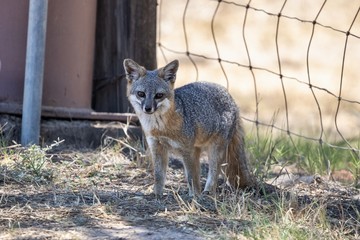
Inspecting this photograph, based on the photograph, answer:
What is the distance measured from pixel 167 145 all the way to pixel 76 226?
51.3 inches

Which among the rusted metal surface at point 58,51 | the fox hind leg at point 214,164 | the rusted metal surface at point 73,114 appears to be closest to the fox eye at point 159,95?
the fox hind leg at point 214,164

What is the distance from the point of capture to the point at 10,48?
20.0ft

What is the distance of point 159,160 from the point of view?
5383 mm

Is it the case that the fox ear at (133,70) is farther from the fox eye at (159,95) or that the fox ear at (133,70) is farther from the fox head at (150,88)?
the fox eye at (159,95)

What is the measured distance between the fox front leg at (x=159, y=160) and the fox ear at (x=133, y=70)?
0.41m

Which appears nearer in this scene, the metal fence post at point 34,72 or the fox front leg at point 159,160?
the fox front leg at point 159,160

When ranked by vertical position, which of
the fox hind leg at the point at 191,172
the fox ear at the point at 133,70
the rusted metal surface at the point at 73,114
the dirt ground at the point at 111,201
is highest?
the fox ear at the point at 133,70

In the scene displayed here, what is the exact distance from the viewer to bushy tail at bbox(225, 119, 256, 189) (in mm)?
5500

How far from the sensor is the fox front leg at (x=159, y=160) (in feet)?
17.2

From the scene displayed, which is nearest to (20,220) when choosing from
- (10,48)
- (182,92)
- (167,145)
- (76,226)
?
(76,226)

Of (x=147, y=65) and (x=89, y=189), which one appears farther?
(x=147, y=65)

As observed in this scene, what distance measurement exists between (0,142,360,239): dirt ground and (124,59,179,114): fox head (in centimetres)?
50

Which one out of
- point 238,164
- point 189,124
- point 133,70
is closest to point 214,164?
point 238,164

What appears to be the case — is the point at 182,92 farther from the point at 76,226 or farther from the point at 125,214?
the point at 76,226
